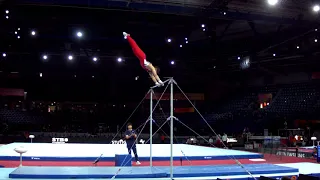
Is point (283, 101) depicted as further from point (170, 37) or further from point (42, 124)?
point (42, 124)

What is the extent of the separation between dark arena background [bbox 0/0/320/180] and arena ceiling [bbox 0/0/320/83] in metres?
0.08

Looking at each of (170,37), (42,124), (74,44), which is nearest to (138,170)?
(170,37)

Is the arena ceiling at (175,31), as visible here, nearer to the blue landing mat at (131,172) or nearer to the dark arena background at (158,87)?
the dark arena background at (158,87)

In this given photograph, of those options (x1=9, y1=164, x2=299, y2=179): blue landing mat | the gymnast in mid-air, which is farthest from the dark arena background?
the gymnast in mid-air

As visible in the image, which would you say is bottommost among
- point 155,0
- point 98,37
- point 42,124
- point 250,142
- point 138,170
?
point 138,170

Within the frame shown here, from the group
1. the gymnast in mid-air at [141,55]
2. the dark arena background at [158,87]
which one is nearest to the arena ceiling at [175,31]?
the dark arena background at [158,87]

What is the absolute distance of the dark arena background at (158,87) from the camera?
11.0 meters

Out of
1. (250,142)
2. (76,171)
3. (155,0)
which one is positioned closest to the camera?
(76,171)

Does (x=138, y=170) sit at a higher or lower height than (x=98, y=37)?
lower

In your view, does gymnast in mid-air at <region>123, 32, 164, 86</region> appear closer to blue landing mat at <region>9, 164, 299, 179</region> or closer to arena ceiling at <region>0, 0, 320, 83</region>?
blue landing mat at <region>9, 164, 299, 179</region>

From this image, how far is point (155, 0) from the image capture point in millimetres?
13781

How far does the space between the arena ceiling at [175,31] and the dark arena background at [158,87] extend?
76mm

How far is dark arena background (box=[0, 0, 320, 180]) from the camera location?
11.0 m

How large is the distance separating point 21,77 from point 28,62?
222 inches
